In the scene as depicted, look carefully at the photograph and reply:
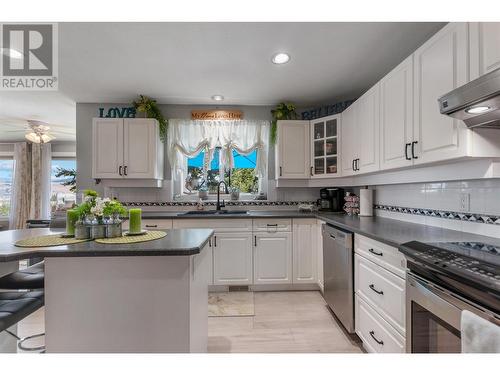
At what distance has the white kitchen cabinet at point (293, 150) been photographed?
10.9 ft

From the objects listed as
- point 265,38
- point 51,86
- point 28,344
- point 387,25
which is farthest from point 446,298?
point 51,86

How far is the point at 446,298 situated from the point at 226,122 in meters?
3.09

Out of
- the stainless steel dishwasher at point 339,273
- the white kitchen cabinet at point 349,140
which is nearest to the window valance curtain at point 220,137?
the white kitchen cabinet at point 349,140

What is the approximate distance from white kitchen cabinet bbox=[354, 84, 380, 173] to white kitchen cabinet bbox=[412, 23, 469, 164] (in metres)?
0.53

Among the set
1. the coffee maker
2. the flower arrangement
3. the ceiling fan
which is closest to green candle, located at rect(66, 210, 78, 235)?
the flower arrangement

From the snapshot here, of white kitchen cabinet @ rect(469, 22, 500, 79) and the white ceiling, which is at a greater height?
the white ceiling

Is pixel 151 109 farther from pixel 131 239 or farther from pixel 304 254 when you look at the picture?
pixel 304 254

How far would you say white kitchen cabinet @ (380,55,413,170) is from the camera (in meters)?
1.79

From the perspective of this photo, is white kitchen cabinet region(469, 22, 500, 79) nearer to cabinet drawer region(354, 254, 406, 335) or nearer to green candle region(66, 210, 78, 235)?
cabinet drawer region(354, 254, 406, 335)

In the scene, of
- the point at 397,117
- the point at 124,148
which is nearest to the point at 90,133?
the point at 124,148

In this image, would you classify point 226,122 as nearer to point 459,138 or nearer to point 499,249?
point 459,138

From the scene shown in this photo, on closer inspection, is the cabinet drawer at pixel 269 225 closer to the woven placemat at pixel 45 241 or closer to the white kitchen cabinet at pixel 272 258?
the white kitchen cabinet at pixel 272 258

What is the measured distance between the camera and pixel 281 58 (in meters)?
2.35

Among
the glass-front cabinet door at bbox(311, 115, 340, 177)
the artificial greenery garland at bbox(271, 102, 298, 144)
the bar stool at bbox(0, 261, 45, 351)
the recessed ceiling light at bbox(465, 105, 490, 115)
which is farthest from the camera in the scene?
the artificial greenery garland at bbox(271, 102, 298, 144)
